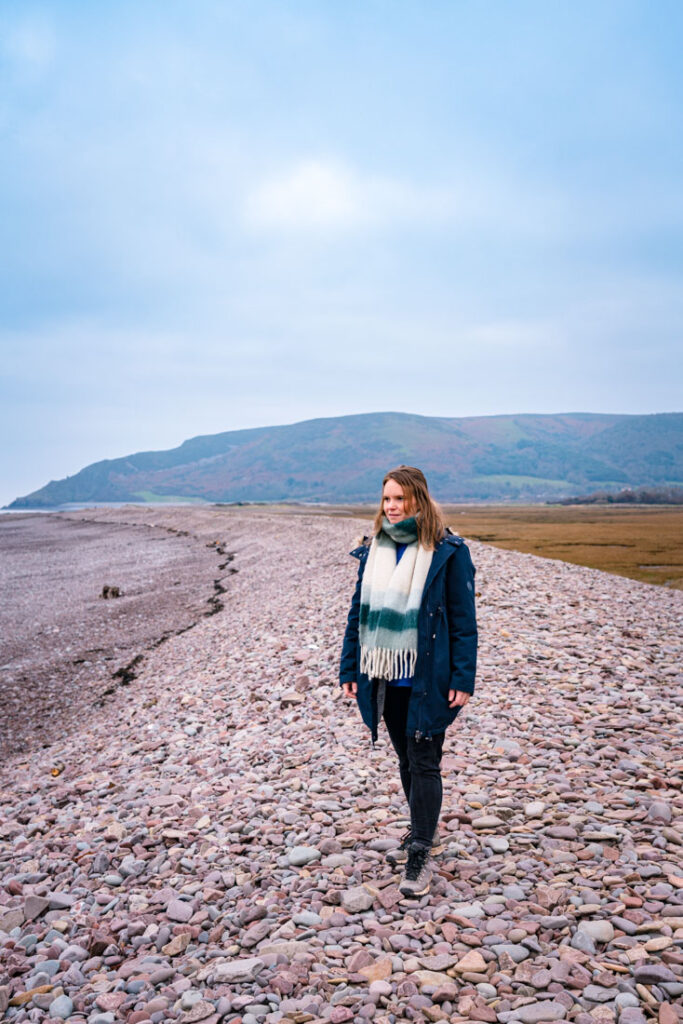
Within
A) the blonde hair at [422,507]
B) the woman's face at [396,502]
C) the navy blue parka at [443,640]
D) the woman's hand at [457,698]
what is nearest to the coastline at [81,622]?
the navy blue parka at [443,640]

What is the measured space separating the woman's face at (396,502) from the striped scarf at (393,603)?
7 centimetres

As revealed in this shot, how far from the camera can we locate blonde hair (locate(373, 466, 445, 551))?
4.43 m

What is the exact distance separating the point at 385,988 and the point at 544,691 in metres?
5.91

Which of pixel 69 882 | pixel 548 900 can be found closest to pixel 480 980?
pixel 548 900

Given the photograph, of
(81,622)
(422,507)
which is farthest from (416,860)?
(81,622)

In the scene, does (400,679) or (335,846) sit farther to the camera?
(335,846)

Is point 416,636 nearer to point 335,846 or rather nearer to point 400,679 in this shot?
point 400,679

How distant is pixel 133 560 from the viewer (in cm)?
3794

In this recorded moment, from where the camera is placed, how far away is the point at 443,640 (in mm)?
4391

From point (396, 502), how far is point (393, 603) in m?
0.70

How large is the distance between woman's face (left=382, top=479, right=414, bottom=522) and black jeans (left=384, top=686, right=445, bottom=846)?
1.21m

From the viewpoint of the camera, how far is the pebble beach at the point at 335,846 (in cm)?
382

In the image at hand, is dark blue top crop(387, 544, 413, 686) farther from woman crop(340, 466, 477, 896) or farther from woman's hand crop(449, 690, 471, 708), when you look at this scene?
woman's hand crop(449, 690, 471, 708)

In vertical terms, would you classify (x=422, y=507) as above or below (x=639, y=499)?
above
